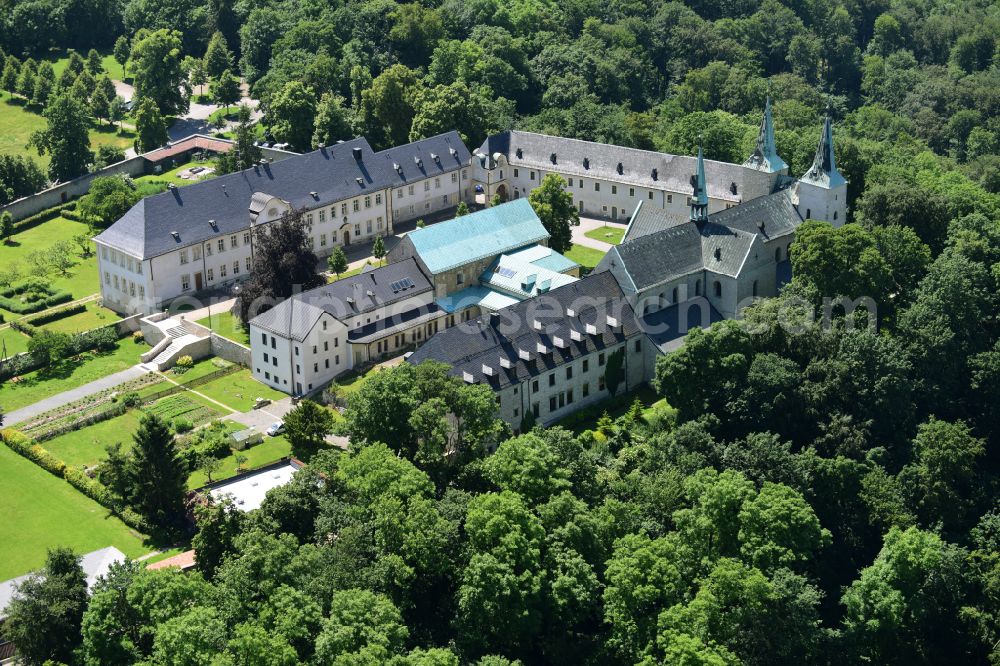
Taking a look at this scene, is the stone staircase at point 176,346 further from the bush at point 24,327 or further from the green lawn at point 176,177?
the green lawn at point 176,177

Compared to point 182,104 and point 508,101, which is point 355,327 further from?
point 182,104

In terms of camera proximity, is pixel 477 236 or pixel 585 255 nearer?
pixel 477 236

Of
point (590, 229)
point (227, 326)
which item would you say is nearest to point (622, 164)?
point (590, 229)

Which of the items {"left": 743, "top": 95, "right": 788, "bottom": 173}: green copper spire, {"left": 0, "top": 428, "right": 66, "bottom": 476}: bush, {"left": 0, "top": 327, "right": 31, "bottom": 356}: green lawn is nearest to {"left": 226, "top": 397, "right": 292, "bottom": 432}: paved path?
{"left": 0, "top": 428, "right": 66, "bottom": 476}: bush

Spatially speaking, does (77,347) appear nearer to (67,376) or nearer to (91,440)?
(67,376)

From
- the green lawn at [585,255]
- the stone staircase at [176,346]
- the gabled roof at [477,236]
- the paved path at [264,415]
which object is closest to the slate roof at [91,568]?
the paved path at [264,415]

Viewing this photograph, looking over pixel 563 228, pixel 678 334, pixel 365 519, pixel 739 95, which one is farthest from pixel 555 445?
pixel 739 95
